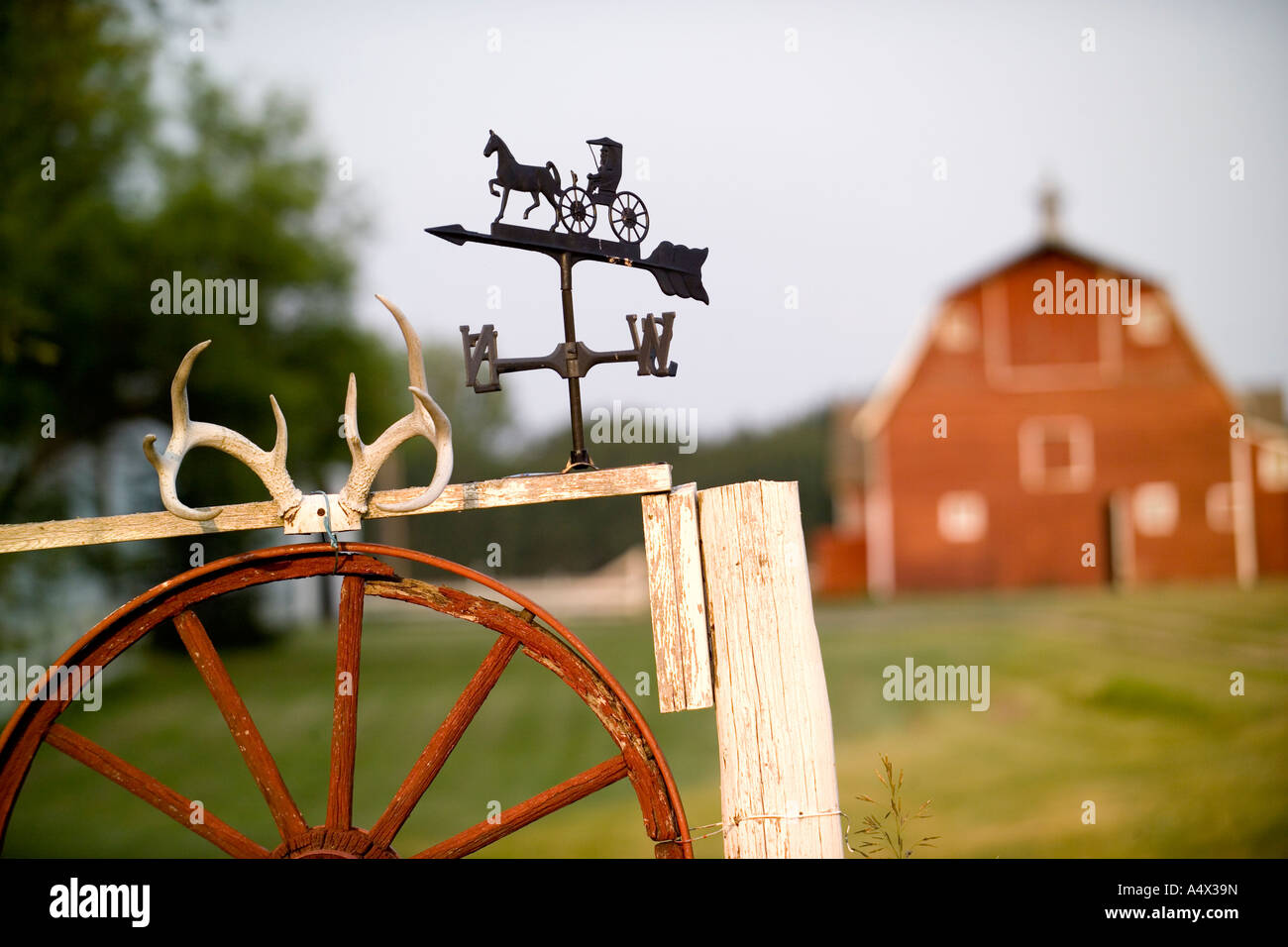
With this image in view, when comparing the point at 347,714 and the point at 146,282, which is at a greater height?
the point at 146,282

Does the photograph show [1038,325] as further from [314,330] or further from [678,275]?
[678,275]

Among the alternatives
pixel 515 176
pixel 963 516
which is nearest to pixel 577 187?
pixel 515 176

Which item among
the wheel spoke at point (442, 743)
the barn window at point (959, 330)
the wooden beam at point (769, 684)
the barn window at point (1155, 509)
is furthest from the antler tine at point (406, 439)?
the barn window at point (1155, 509)

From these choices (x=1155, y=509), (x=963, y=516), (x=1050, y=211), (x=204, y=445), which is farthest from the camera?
(x=1050, y=211)

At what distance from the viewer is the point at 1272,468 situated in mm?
24297

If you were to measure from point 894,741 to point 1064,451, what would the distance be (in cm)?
1167

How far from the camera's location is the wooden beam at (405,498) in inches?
109

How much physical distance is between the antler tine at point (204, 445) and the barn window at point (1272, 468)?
25.1 metres

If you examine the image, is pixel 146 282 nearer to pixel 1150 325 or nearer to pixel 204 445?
pixel 204 445

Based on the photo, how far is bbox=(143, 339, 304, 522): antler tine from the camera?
2787 millimetres

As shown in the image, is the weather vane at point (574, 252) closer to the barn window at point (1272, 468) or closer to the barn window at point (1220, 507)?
the barn window at point (1220, 507)

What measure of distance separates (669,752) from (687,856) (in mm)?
11444
